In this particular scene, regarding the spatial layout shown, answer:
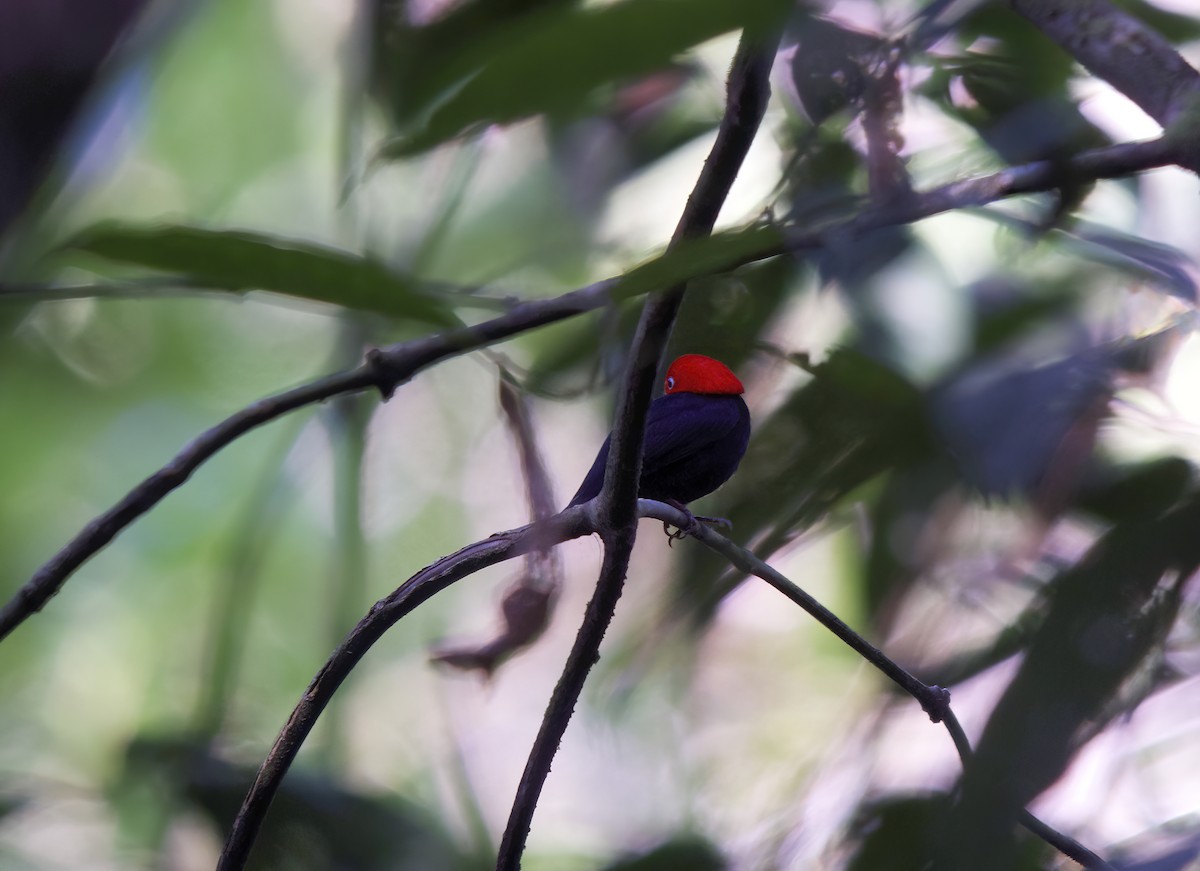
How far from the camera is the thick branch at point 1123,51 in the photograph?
0.64 metres

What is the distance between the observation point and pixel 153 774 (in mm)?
1220

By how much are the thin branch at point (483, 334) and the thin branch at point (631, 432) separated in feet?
0.16

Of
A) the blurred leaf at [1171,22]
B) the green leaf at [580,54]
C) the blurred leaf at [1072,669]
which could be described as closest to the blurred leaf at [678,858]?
the blurred leaf at [1072,669]

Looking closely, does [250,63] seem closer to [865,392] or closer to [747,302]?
[747,302]

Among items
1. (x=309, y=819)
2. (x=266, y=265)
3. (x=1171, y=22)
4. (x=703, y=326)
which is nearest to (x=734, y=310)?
(x=703, y=326)

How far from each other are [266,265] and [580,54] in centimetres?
10

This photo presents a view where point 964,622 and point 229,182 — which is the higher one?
point 229,182

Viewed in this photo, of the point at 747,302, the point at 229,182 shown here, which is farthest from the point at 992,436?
the point at 229,182

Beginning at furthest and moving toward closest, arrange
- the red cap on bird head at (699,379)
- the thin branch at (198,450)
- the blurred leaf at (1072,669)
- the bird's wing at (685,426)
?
the bird's wing at (685,426) < the red cap on bird head at (699,379) < the thin branch at (198,450) < the blurred leaf at (1072,669)

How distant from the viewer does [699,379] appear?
1322mm

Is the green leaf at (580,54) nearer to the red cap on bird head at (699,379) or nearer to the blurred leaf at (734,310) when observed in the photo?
the blurred leaf at (734,310)

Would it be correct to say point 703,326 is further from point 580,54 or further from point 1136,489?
point 580,54

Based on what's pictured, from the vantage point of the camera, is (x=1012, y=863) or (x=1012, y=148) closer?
(x=1012, y=863)

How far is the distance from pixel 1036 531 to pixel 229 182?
187 centimetres
